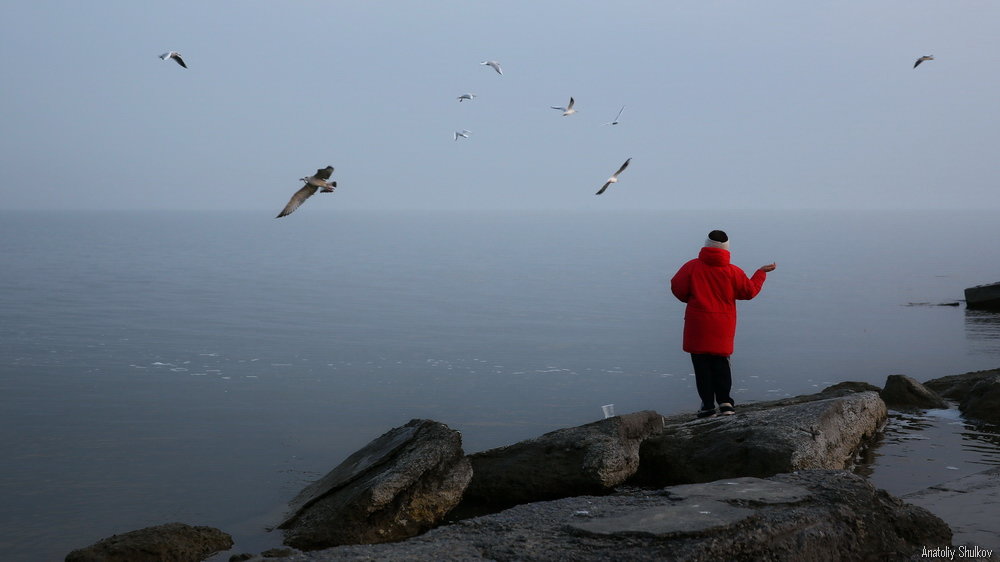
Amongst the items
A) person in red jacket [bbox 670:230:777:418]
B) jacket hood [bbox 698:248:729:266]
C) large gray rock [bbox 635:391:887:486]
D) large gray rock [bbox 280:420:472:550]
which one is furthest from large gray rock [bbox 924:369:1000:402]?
large gray rock [bbox 280:420:472:550]

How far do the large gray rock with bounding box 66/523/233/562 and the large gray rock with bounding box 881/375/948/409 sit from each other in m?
9.33

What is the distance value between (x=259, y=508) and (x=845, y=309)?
2639 cm

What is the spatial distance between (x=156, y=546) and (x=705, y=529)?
16.0 feet

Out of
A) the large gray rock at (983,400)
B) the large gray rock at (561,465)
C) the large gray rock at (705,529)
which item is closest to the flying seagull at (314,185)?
the large gray rock at (561,465)

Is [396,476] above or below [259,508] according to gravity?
above

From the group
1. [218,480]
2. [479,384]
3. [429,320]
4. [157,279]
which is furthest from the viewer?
[157,279]

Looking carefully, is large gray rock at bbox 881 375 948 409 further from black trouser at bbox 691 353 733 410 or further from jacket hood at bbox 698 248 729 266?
jacket hood at bbox 698 248 729 266

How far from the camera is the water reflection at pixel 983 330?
2320 centimetres

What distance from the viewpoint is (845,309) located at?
33219mm

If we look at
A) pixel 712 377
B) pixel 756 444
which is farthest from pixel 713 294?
pixel 756 444

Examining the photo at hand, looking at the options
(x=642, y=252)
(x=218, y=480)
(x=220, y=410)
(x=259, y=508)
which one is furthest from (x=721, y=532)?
(x=642, y=252)

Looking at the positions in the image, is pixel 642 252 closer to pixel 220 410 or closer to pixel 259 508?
pixel 220 410

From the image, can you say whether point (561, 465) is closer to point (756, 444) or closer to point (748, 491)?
point (756, 444)

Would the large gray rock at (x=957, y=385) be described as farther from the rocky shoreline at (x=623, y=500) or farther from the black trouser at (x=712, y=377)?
the black trouser at (x=712, y=377)
